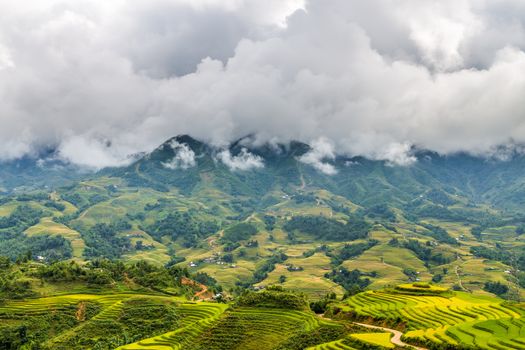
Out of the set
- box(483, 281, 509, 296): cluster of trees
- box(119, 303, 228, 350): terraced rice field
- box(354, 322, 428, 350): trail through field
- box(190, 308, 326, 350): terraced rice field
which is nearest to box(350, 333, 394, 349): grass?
box(354, 322, 428, 350): trail through field

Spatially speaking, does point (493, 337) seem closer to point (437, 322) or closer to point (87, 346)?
point (437, 322)

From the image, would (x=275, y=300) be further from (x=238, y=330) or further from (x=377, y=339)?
(x=377, y=339)

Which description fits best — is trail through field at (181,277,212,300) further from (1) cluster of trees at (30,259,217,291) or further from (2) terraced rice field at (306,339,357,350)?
(2) terraced rice field at (306,339,357,350)

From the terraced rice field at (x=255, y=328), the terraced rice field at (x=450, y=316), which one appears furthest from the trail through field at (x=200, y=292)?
the terraced rice field at (x=450, y=316)

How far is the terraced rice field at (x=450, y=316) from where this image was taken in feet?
174

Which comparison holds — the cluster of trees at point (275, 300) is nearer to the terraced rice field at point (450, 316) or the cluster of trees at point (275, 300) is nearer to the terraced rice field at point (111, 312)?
the terraced rice field at point (111, 312)

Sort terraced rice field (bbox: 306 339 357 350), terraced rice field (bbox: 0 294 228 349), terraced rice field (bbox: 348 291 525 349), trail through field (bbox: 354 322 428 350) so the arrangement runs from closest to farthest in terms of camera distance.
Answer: terraced rice field (bbox: 348 291 525 349) < trail through field (bbox: 354 322 428 350) < terraced rice field (bbox: 306 339 357 350) < terraced rice field (bbox: 0 294 228 349)

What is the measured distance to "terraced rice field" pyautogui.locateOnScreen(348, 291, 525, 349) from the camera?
52906mm

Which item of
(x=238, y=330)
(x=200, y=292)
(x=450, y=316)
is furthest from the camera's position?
(x=200, y=292)

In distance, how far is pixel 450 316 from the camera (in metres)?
68.7

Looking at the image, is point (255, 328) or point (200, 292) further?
point (200, 292)

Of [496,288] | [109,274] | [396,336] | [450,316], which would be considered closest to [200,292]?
[109,274]

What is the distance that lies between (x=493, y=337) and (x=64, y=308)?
3074 inches

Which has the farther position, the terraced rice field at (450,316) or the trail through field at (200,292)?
the trail through field at (200,292)
